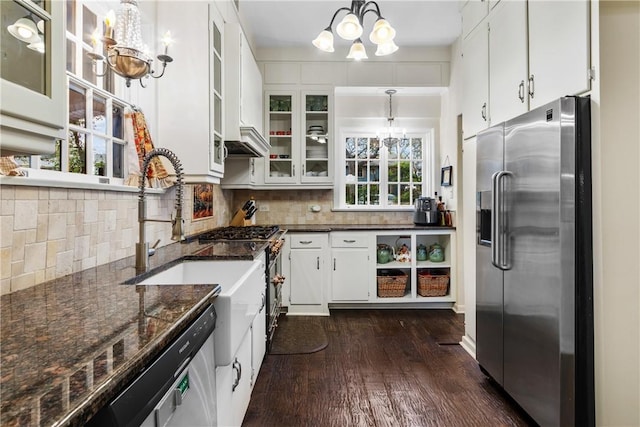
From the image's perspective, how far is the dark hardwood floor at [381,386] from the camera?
1.87 m

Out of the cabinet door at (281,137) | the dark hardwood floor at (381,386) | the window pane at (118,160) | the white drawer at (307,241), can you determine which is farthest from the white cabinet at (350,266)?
the window pane at (118,160)

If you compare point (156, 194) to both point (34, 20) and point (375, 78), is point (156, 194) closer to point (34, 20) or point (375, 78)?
point (34, 20)

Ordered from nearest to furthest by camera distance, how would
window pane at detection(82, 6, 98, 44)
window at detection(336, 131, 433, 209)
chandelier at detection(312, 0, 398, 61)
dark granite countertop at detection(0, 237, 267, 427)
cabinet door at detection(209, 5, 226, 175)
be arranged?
dark granite countertop at detection(0, 237, 267, 427) → window pane at detection(82, 6, 98, 44) → chandelier at detection(312, 0, 398, 61) → cabinet door at detection(209, 5, 226, 175) → window at detection(336, 131, 433, 209)

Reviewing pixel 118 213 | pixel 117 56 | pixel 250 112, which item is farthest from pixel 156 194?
pixel 250 112

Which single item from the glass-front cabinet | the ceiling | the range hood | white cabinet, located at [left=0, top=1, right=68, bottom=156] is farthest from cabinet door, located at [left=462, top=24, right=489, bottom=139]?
white cabinet, located at [left=0, top=1, right=68, bottom=156]

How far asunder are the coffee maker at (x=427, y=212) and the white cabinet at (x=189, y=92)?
98.0 inches

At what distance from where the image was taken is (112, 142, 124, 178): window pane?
188cm

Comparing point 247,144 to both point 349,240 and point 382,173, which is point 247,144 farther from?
point 382,173

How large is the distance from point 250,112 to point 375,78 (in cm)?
166

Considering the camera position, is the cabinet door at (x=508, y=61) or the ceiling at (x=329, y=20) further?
the ceiling at (x=329, y=20)

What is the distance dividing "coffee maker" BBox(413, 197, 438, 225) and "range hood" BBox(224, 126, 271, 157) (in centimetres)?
184

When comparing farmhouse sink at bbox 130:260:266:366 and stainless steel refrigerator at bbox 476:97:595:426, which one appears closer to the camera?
farmhouse sink at bbox 130:260:266:366

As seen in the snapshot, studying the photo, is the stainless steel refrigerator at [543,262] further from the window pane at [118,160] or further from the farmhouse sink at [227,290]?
the window pane at [118,160]

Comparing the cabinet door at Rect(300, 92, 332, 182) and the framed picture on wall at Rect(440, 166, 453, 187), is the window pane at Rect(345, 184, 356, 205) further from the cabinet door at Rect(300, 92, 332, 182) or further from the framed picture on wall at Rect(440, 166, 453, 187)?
the framed picture on wall at Rect(440, 166, 453, 187)
